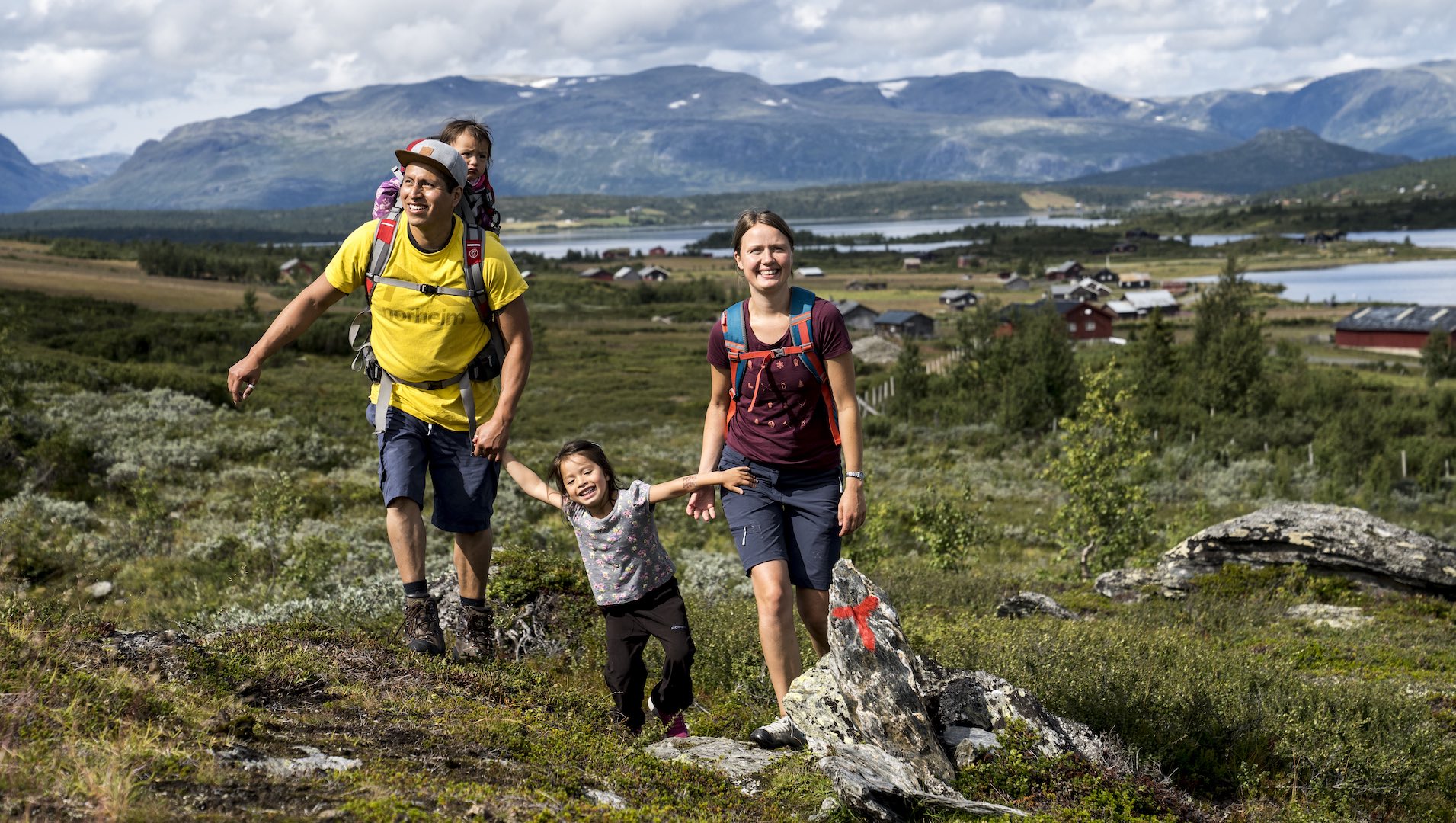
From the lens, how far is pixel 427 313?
212 inches

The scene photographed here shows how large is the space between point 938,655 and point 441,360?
3524 millimetres

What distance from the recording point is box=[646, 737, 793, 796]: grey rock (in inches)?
174

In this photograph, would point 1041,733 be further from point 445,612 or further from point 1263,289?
point 1263,289

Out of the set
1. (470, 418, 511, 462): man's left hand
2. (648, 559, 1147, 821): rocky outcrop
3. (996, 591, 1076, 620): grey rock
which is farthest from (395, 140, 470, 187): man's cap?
(996, 591, 1076, 620): grey rock

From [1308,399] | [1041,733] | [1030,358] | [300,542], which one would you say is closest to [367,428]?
[300,542]

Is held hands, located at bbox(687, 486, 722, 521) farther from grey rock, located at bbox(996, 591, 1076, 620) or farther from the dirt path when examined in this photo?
the dirt path

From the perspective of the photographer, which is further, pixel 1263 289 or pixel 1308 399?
pixel 1263 289

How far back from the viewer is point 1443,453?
32.2 m

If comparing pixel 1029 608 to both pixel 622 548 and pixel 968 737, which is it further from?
pixel 622 548

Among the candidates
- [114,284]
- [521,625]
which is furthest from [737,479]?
[114,284]

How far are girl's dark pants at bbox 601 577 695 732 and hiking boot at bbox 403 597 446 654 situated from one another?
106 centimetres

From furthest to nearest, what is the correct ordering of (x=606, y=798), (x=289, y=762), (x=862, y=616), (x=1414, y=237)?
1. (x=1414, y=237)
2. (x=862, y=616)
3. (x=606, y=798)
4. (x=289, y=762)

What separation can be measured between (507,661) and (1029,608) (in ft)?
16.3

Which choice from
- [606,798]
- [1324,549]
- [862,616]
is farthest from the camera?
[1324,549]
